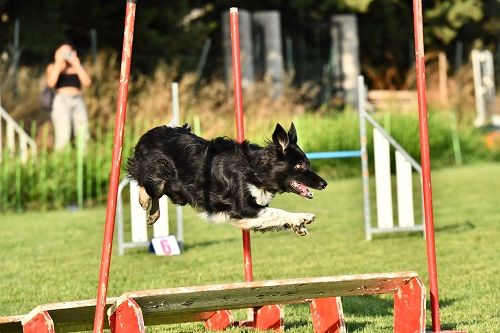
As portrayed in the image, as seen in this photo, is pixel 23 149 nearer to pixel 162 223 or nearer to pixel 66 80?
pixel 66 80

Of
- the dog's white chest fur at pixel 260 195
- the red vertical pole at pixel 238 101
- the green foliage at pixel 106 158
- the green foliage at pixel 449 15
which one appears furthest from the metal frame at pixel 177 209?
the green foliage at pixel 449 15

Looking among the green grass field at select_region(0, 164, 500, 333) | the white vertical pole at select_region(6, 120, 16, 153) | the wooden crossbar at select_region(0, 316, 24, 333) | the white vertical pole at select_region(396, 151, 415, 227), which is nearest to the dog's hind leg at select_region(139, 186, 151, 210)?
the green grass field at select_region(0, 164, 500, 333)

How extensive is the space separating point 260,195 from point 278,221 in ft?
1.01

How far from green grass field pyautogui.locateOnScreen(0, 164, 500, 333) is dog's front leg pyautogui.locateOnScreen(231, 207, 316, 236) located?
0.98 m

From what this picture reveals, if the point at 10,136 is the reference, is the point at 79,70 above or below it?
above

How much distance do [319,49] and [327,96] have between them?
3.74 metres

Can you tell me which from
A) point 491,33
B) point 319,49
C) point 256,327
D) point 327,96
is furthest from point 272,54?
point 256,327

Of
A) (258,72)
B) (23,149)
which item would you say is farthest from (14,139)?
(258,72)

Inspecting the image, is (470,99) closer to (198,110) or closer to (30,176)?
(198,110)

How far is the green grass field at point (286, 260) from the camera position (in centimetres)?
807

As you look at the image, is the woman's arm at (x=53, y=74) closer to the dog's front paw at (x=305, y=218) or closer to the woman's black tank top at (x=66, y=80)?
the woman's black tank top at (x=66, y=80)

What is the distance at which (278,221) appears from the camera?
20.5 feet

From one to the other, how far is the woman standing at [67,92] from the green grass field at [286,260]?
4.08 ft

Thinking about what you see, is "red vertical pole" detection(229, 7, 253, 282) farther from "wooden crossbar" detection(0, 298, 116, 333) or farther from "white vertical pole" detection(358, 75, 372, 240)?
"white vertical pole" detection(358, 75, 372, 240)
